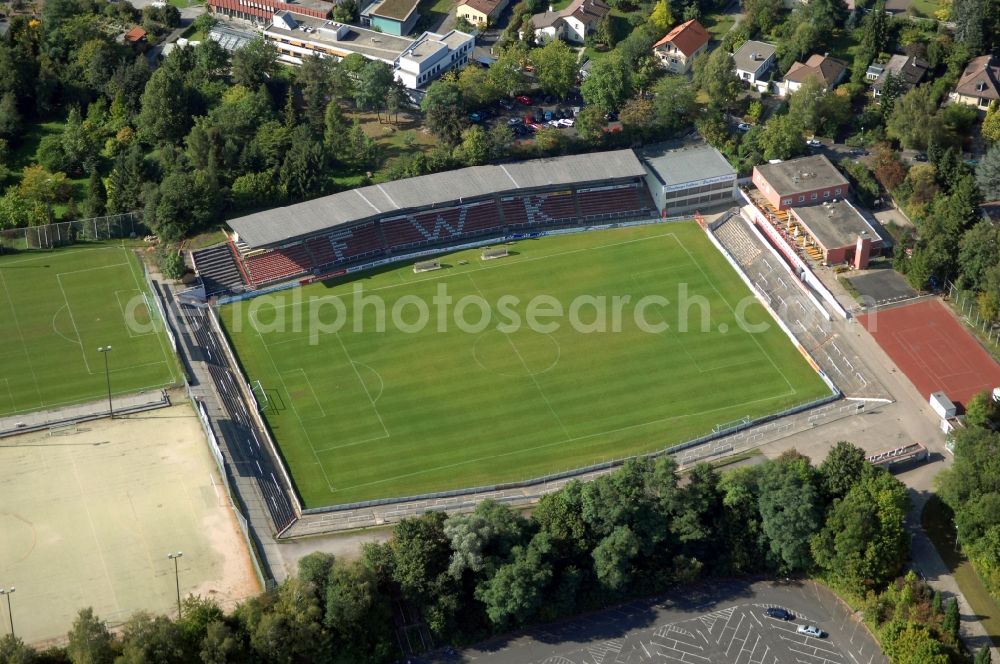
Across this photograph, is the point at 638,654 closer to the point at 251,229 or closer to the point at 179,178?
the point at 251,229

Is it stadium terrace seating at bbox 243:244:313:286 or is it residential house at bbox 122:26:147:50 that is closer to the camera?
stadium terrace seating at bbox 243:244:313:286

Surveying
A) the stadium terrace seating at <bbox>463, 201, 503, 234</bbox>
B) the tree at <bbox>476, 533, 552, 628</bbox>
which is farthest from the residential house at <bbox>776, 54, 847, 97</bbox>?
the tree at <bbox>476, 533, 552, 628</bbox>

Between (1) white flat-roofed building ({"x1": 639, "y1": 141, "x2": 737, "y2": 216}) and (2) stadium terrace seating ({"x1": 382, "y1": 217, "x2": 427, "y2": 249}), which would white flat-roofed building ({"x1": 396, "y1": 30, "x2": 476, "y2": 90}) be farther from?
(1) white flat-roofed building ({"x1": 639, "y1": 141, "x2": 737, "y2": 216})

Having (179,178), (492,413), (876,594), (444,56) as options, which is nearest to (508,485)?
(492,413)

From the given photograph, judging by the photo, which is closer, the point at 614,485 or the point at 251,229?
the point at 614,485

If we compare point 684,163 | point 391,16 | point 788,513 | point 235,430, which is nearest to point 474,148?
point 684,163

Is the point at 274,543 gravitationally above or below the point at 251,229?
below
